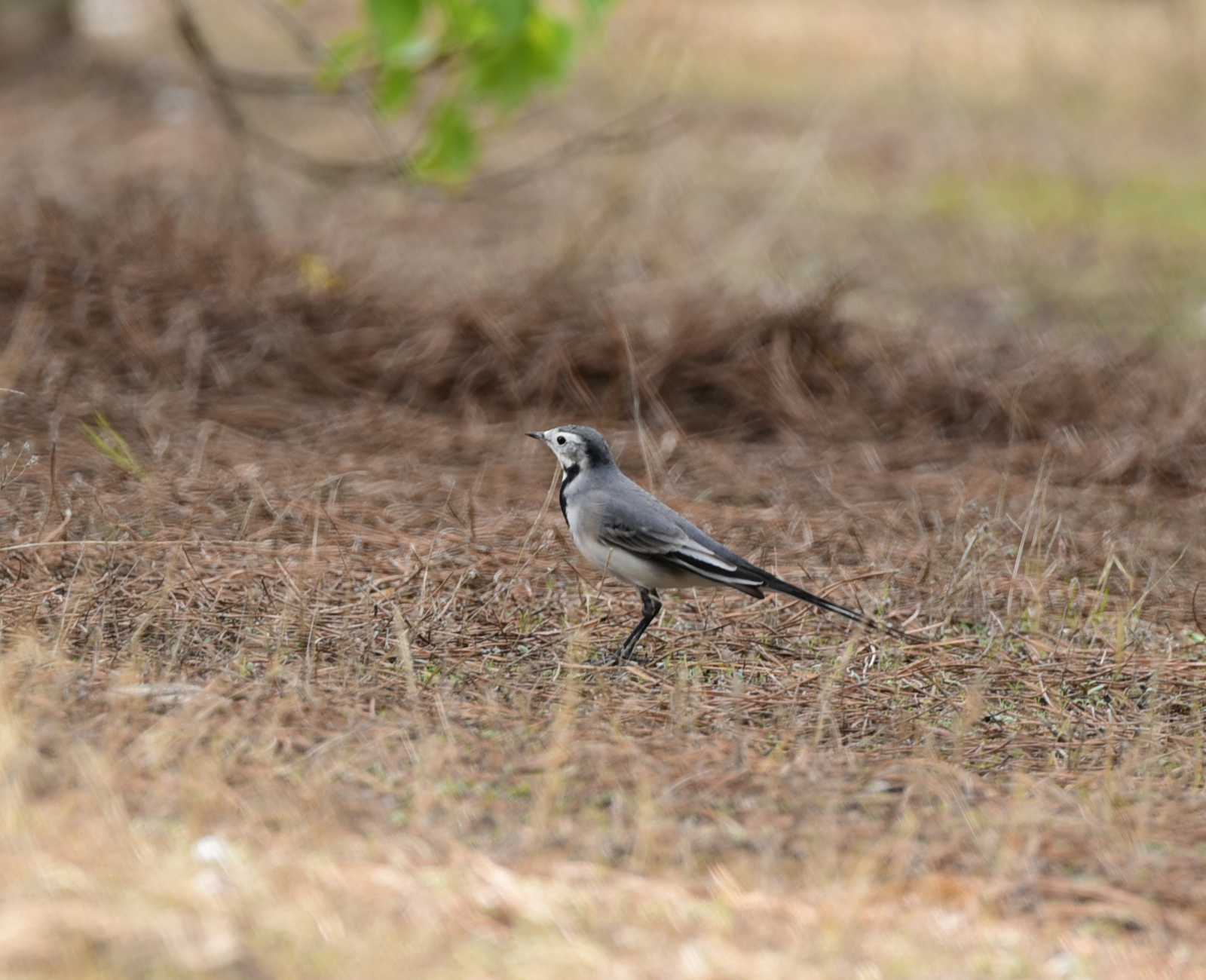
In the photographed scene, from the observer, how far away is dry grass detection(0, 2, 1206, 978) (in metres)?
2.74

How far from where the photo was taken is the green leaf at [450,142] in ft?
22.4

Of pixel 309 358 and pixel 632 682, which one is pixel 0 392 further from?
pixel 632 682

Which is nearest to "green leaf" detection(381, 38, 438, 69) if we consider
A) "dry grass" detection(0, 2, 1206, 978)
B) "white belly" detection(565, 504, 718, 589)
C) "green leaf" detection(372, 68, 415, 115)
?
"green leaf" detection(372, 68, 415, 115)

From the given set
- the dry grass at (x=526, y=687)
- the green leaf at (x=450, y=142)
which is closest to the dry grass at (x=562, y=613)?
the dry grass at (x=526, y=687)

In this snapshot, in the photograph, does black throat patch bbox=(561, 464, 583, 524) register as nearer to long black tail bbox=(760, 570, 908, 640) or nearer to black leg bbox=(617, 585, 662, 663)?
black leg bbox=(617, 585, 662, 663)

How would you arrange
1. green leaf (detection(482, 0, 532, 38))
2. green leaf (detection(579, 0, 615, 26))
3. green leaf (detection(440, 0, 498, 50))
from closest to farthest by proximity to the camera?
green leaf (detection(579, 0, 615, 26))
green leaf (detection(482, 0, 532, 38))
green leaf (detection(440, 0, 498, 50))

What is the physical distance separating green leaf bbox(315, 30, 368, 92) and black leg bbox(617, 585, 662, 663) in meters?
2.99

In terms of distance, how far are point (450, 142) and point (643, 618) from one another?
2.99 metres

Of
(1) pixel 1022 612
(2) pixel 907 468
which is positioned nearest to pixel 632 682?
(1) pixel 1022 612

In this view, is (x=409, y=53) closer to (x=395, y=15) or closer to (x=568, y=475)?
(x=395, y=15)

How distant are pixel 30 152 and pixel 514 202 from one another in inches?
153

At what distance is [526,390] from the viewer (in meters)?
7.55

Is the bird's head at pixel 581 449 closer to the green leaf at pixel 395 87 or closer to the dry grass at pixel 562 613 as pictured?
the dry grass at pixel 562 613

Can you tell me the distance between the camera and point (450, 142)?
684 centimetres
